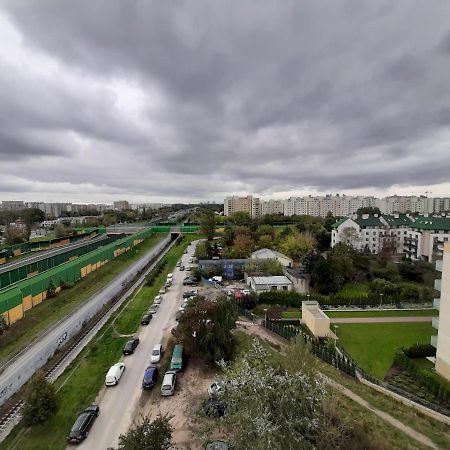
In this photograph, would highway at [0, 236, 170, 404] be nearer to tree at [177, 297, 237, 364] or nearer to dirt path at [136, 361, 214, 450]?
dirt path at [136, 361, 214, 450]

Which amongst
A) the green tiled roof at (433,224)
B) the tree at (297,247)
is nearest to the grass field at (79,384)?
the tree at (297,247)

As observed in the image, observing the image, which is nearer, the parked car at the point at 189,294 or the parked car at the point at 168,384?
the parked car at the point at 168,384

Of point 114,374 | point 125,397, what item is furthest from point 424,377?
point 114,374

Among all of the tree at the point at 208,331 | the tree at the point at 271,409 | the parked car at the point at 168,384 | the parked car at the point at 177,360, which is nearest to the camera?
the tree at the point at 271,409

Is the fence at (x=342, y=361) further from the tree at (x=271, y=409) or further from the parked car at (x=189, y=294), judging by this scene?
the parked car at (x=189, y=294)

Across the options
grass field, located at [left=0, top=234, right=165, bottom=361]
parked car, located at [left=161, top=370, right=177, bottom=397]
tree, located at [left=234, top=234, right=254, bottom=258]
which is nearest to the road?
parked car, located at [left=161, top=370, right=177, bottom=397]

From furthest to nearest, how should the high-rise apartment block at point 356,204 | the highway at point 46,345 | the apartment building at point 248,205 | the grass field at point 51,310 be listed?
the apartment building at point 248,205, the high-rise apartment block at point 356,204, the grass field at point 51,310, the highway at point 46,345

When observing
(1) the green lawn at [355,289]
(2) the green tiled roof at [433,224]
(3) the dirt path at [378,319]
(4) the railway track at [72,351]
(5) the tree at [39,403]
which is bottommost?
(4) the railway track at [72,351]
